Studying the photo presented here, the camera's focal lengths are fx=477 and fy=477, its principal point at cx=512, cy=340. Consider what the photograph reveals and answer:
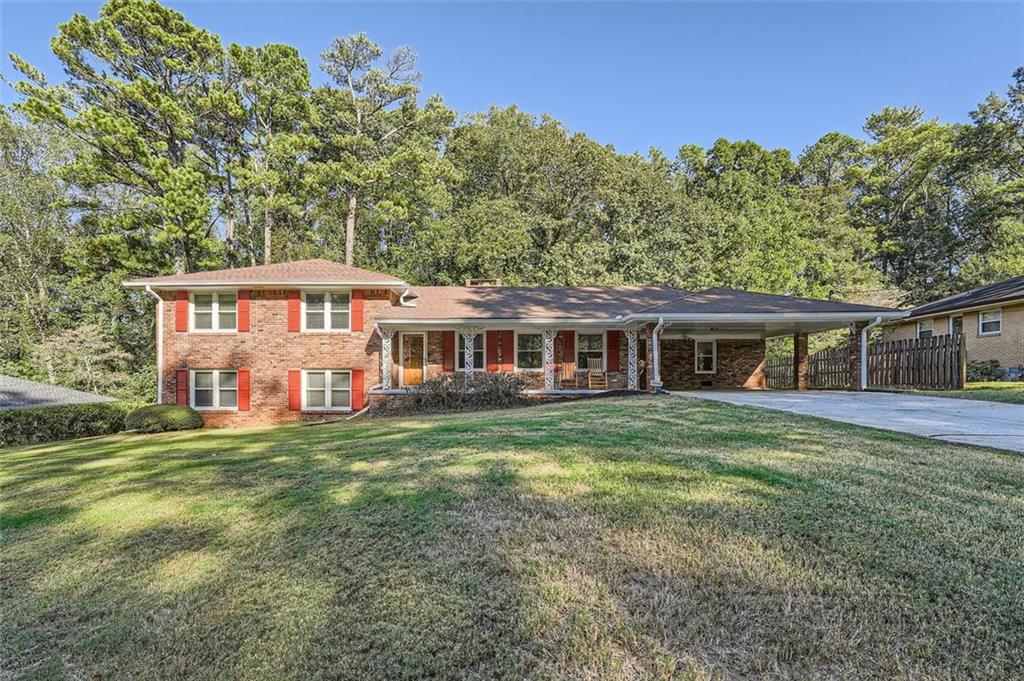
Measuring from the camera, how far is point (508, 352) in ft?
53.0

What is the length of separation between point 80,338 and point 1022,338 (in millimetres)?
36041

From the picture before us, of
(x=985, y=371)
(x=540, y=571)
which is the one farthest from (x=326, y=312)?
(x=985, y=371)

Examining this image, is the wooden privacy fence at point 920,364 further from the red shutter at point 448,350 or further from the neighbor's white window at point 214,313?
the neighbor's white window at point 214,313

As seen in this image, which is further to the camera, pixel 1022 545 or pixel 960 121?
pixel 960 121

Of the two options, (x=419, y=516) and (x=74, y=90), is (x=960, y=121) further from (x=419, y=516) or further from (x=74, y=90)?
(x=74, y=90)

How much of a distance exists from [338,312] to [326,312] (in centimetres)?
38

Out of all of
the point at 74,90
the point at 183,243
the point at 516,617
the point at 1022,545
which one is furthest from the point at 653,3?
the point at 74,90

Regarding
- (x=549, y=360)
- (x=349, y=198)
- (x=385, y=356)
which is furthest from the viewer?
(x=349, y=198)

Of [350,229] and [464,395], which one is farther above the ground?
[350,229]

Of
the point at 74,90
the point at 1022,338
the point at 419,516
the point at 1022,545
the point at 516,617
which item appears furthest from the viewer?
the point at 74,90

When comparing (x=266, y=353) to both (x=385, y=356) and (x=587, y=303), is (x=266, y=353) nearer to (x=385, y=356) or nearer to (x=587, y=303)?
(x=385, y=356)

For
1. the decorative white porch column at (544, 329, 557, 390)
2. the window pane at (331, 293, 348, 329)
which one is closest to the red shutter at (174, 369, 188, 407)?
the window pane at (331, 293, 348, 329)

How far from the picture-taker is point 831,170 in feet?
116

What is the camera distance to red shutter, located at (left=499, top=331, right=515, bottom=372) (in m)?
16.1
